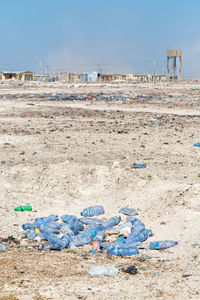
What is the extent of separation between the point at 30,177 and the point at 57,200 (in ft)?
2.47

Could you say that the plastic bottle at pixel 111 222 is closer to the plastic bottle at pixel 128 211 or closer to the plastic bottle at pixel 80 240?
the plastic bottle at pixel 128 211

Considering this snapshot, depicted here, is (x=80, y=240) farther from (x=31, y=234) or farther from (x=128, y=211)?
(x=128, y=211)

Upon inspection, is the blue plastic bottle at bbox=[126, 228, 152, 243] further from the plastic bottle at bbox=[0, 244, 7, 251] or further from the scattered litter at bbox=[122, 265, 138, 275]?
the plastic bottle at bbox=[0, 244, 7, 251]

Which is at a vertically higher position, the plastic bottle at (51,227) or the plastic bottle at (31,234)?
the plastic bottle at (51,227)

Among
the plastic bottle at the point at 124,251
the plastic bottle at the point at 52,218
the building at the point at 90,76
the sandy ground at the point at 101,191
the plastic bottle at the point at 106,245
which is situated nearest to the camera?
the sandy ground at the point at 101,191

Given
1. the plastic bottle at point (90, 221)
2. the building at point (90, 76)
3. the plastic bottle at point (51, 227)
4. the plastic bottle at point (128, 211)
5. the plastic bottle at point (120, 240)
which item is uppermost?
the building at point (90, 76)

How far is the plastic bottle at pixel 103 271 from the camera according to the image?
3.63 m

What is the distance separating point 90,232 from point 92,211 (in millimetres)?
769

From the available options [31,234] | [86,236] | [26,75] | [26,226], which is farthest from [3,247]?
[26,75]

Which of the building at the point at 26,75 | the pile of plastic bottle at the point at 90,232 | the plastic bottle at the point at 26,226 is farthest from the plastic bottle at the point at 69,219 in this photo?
the building at the point at 26,75

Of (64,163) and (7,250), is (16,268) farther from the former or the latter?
(64,163)

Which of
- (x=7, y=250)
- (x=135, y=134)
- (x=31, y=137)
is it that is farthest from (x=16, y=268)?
(x=135, y=134)

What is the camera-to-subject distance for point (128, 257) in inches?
162

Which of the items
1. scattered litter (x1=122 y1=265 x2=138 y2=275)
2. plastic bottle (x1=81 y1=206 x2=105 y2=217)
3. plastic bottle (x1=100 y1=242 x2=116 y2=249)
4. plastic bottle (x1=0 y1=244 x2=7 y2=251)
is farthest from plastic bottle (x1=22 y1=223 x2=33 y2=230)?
scattered litter (x1=122 y1=265 x2=138 y2=275)
